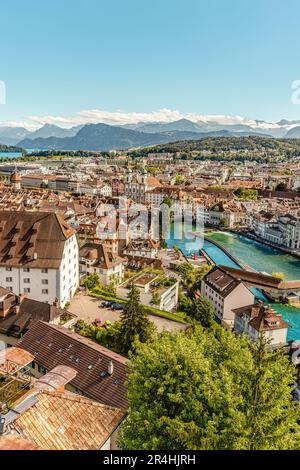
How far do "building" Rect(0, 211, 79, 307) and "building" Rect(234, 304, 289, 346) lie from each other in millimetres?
9676

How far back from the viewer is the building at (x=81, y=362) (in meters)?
9.23

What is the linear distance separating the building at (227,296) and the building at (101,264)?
19.9ft

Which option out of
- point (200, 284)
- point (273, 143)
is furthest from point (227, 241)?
point (273, 143)

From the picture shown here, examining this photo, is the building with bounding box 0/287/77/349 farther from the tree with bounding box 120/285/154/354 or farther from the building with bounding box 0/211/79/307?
the tree with bounding box 120/285/154/354

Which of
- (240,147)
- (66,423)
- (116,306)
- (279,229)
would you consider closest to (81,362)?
(66,423)

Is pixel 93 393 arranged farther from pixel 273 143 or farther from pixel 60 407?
pixel 273 143

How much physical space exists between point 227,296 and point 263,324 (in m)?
3.28

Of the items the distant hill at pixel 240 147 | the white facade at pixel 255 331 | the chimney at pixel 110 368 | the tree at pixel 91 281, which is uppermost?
the distant hill at pixel 240 147

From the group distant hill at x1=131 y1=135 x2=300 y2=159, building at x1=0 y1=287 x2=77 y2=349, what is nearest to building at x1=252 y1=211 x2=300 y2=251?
building at x1=0 y1=287 x2=77 y2=349

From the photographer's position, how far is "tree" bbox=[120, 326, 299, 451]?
15.9 feet

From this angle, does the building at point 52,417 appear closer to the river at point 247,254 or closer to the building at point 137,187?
the river at point 247,254

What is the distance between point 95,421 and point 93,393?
3223 mm

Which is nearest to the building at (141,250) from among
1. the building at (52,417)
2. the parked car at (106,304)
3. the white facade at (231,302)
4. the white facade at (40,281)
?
the white facade at (231,302)

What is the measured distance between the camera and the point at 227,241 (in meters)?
47.1
